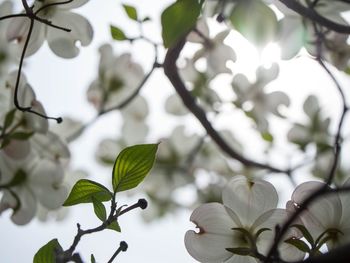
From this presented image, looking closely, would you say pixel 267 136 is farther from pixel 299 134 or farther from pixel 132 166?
pixel 132 166

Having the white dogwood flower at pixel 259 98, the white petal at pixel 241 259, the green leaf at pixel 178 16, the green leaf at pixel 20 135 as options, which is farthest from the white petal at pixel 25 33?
the white dogwood flower at pixel 259 98

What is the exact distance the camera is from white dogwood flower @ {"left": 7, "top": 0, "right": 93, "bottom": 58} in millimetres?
696

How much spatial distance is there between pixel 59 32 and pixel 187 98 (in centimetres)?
20

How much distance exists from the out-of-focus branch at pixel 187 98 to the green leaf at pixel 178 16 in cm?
13

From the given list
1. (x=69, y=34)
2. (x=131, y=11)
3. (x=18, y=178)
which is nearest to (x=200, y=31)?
(x=131, y=11)

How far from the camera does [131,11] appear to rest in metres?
0.79

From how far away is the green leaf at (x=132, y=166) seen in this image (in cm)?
52

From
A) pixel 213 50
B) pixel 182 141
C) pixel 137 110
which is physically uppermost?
pixel 213 50

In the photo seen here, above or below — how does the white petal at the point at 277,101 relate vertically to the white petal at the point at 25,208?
above

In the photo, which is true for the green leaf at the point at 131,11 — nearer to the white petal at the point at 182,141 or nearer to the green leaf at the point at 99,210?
the green leaf at the point at 99,210

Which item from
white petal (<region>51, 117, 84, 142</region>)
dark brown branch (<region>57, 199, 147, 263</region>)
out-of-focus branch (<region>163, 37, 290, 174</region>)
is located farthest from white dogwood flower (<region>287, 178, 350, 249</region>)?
white petal (<region>51, 117, 84, 142</region>)

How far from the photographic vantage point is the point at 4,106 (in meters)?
0.85

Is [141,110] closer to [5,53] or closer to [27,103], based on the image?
[5,53]

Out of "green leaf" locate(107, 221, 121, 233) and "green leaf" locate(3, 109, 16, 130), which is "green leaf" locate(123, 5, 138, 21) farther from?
"green leaf" locate(107, 221, 121, 233)
